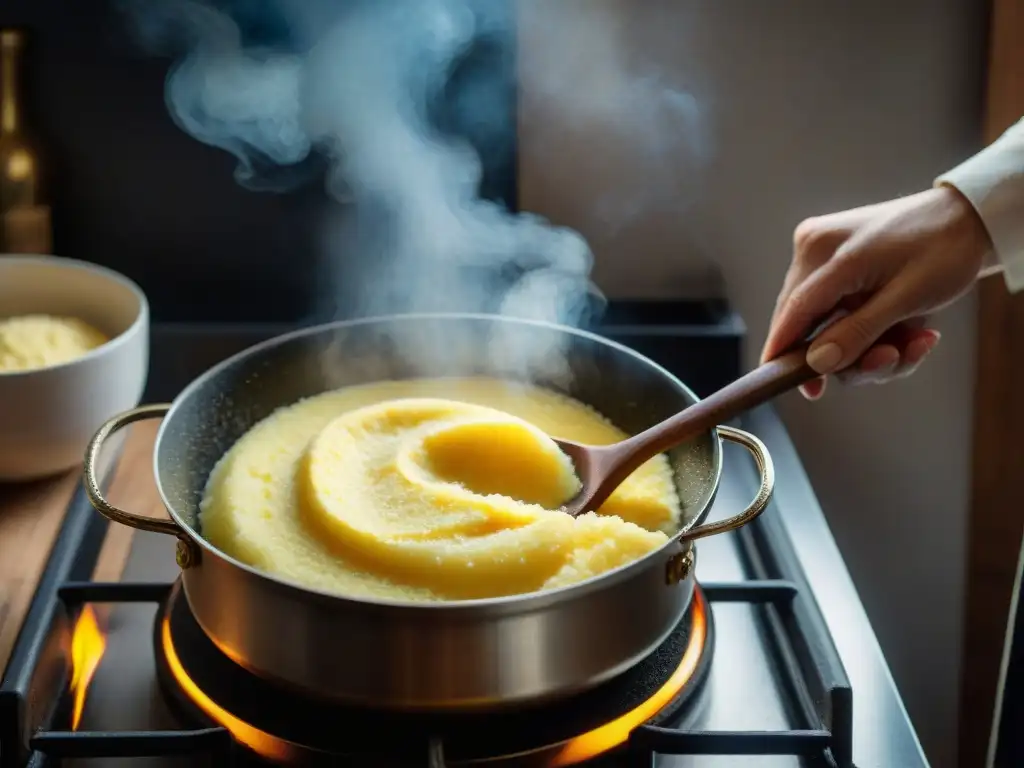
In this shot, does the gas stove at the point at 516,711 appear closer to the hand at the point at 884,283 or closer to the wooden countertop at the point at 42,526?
the wooden countertop at the point at 42,526

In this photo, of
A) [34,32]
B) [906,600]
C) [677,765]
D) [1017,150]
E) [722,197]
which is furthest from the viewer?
[906,600]

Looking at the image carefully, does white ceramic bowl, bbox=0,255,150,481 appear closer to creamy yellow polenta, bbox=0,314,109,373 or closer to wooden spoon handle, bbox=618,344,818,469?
creamy yellow polenta, bbox=0,314,109,373

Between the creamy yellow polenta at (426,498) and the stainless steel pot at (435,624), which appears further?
the creamy yellow polenta at (426,498)

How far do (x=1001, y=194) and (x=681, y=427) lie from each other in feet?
0.98

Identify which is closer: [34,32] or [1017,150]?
[1017,150]

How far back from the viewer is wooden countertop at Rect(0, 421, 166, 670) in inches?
37.4

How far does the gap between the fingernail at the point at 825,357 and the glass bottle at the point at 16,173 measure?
82 cm

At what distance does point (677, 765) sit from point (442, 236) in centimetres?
67

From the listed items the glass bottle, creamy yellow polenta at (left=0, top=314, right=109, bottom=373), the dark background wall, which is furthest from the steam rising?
creamy yellow polenta at (left=0, top=314, right=109, bottom=373)

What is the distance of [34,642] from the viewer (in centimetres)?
85

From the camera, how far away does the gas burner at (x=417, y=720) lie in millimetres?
762

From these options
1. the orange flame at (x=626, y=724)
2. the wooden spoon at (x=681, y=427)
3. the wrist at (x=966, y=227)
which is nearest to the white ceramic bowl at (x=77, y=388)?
the wooden spoon at (x=681, y=427)

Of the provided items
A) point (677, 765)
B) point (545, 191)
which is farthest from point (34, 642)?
point (545, 191)

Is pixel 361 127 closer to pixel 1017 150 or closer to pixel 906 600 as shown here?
pixel 1017 150
